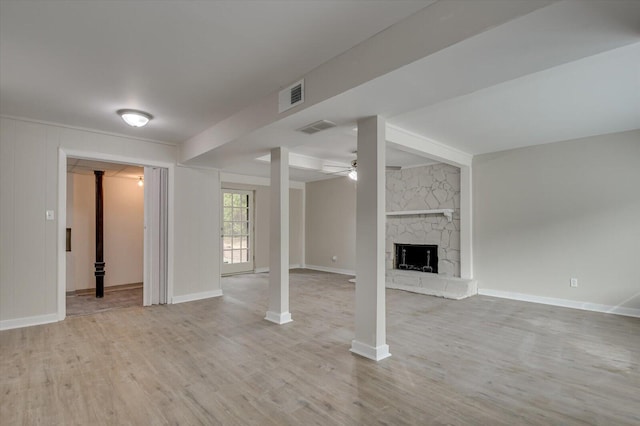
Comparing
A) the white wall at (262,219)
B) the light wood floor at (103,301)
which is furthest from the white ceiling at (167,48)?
the white wall at (262,219)

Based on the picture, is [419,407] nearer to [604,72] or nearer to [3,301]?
[604,72]

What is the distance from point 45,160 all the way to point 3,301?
1.82 m

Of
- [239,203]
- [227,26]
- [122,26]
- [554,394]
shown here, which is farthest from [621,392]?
[239,203]

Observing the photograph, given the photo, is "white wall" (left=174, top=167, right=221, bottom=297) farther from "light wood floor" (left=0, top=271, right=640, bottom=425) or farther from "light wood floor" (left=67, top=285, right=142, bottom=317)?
"light wood floor" (left=0, top=271, right=640, bottom=425)

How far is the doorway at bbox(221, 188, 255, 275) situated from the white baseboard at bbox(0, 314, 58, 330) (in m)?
3.83

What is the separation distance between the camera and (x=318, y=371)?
2752mm

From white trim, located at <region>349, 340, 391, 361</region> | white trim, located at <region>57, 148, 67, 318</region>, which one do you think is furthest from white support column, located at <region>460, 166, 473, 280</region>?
white trim, located at <region>57, 148, 67, 318</region>

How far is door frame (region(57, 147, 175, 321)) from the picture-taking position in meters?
4.30

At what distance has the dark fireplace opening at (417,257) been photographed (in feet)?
21.4

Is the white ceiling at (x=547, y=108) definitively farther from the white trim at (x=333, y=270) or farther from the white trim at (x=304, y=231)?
the white trim at (x=304, y=231)

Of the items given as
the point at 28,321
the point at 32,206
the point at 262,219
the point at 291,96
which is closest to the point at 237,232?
the point at 262,219

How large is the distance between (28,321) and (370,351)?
4292mm

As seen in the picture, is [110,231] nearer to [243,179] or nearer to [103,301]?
[103,301]

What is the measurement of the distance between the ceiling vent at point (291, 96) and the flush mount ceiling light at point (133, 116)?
184 cm
